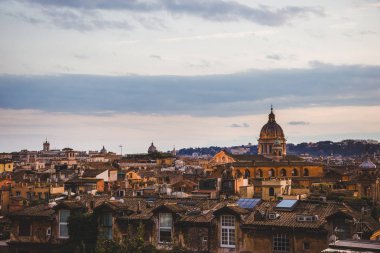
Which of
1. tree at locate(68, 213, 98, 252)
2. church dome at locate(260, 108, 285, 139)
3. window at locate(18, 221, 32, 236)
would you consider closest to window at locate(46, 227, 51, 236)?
window at locate(18, 221, 32, 236)

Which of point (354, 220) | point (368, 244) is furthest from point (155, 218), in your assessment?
point (368, 244)

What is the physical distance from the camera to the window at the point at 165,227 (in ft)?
105

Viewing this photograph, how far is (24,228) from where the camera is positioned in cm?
3603

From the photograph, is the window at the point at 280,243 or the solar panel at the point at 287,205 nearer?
the window at the point at 280,243

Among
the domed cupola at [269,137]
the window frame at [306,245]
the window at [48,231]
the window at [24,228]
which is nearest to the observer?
the window frame at [306,245]

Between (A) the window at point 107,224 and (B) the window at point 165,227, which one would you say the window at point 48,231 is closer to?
(A) the window at point 107,224

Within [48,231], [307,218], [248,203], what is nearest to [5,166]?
[48,231]

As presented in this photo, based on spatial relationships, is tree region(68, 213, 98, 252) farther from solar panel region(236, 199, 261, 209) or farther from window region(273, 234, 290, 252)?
window region(273, 234, 290, 252)

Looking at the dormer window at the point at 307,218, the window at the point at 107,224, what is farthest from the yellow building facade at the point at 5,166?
the dormer window at the point at 307,218

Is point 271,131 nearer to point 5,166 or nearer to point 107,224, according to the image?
point 5,166

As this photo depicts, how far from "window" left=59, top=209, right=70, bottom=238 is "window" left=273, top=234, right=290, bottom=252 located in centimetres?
1181

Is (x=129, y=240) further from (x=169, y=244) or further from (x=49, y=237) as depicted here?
(x=49, y=237)

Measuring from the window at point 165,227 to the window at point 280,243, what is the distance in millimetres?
5440

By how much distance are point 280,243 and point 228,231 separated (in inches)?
105
